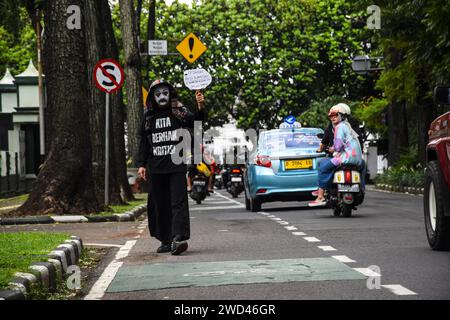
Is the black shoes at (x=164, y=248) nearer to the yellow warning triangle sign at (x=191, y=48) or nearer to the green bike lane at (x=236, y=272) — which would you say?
the green bike lane at (x=236, y=272)

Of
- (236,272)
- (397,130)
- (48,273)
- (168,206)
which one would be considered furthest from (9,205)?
(236,272)

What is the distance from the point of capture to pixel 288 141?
21594 millimetres

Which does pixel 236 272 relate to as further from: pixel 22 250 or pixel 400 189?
pixel 400 189

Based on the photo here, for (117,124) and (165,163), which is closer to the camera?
(165,163)

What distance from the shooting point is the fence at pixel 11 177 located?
116 feet

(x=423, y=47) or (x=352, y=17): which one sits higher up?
(x=352, y=17)

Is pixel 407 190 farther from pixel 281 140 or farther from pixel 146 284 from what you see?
pixel 146 284

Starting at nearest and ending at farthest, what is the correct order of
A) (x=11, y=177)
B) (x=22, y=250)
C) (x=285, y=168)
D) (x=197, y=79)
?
(x=22, y=250), (x=197, y=79), (x=285, y=168), (x=11, y=177)

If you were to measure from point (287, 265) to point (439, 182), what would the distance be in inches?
81.5

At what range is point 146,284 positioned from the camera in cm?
909

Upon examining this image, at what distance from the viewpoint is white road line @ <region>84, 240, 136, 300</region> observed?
8.66 metres
